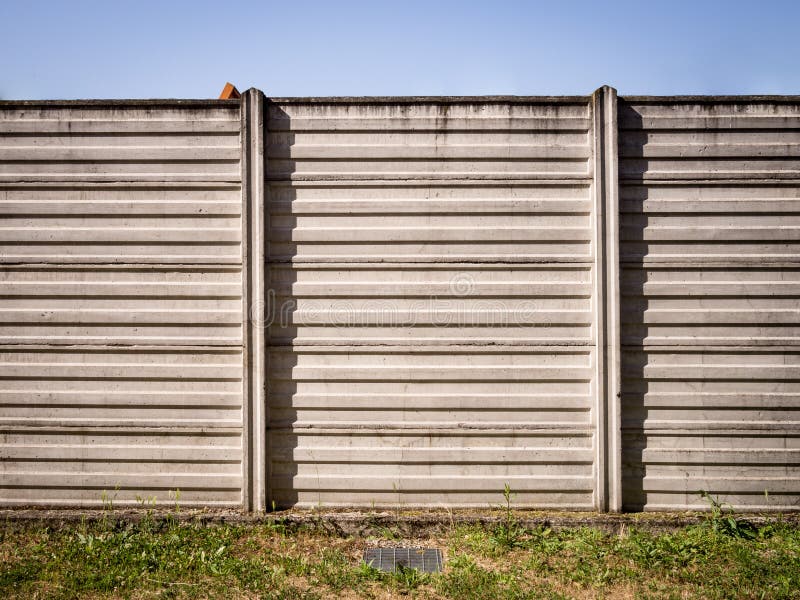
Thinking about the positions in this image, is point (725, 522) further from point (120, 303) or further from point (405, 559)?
point (120, 303)

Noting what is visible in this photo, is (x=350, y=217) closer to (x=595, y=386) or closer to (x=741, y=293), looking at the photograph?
(x=595, y=386)

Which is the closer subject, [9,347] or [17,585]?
[17,585]

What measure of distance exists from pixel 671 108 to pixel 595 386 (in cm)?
287

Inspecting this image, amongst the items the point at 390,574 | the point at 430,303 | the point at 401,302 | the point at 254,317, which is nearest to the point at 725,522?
the point at 390,574

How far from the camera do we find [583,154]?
16.6 ft

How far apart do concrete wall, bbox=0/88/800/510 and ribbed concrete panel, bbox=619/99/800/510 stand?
22mm

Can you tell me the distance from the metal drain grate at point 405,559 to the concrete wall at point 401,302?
1.67 ft

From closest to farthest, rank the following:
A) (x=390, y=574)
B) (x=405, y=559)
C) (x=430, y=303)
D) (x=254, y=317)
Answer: (x=390, y=574) < (x=405, y=559) < (x=254, y=317) < (x=430, y=303)

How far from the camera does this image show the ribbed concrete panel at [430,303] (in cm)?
504

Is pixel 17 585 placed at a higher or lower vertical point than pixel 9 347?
lower

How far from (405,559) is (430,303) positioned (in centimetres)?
235

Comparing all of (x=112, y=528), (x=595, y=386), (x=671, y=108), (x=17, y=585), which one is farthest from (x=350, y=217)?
(x=17, y=585)

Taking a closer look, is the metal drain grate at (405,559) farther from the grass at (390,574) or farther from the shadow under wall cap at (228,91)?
the shadow under wall cap at (228,91)

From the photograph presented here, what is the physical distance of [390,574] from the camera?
13.7ft
